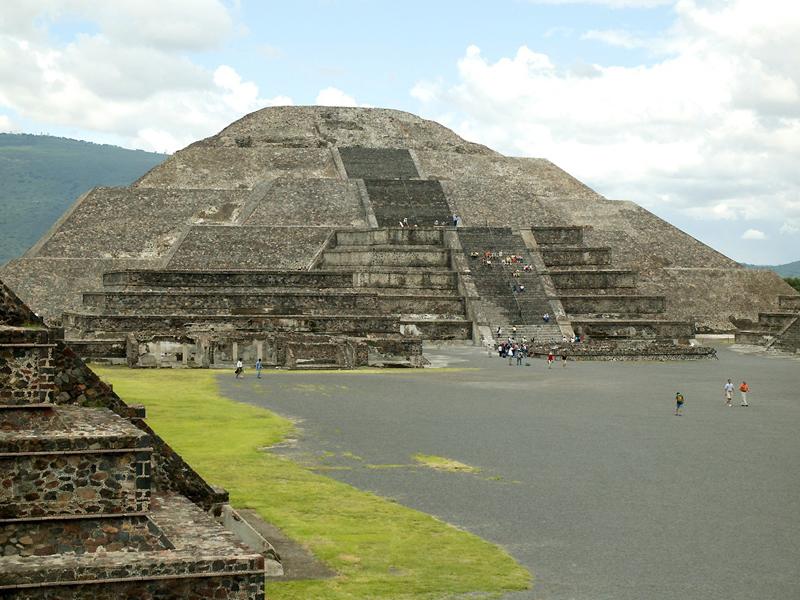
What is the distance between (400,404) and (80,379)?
14444 millimetres

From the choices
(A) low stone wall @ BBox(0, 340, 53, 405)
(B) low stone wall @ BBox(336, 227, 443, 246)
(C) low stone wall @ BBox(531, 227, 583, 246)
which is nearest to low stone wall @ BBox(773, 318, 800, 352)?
(C) low stone wall @ BBox(531, 227, 583, 246)

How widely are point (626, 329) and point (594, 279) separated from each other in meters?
4.13

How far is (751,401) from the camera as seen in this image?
27656 millimetres

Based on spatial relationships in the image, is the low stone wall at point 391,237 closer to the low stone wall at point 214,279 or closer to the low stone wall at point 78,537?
the low stone wall at point 214,279

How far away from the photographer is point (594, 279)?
48750mm

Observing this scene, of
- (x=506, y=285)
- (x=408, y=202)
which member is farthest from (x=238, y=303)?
(x=408, y=202)

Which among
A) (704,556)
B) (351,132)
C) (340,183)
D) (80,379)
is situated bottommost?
(704,556)

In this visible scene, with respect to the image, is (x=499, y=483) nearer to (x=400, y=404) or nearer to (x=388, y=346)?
(x=400, y=404)

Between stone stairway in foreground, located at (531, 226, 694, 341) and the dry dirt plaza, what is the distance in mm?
12208

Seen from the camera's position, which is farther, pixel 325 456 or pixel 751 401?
pixel 751 401

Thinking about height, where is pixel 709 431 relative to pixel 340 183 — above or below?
below

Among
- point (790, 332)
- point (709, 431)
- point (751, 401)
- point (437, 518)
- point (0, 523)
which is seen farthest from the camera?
point (790, 332)

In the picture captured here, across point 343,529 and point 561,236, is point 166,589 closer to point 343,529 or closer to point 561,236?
point 343,529

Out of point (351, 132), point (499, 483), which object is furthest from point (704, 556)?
point (351, 132)
